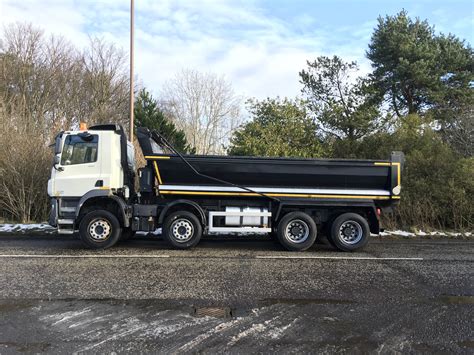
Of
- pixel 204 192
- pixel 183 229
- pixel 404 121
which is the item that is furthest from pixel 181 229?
pixel 404 121

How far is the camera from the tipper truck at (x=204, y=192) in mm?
9492

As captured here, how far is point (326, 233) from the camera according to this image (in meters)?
9.95

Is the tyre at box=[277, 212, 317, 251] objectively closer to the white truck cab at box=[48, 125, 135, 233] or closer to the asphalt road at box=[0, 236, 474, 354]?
the asphalt road at box=[0, 236, 474, 354]

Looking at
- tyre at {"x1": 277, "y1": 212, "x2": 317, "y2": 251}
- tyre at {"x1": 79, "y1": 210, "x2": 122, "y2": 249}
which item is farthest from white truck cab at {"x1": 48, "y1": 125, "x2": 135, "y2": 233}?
tyre at {"x1": 277, "y1": 212, "x2": 317, "y2": 251}

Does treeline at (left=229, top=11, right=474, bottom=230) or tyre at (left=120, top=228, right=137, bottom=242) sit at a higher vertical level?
treeline at (left=229, top=11, right=474, bottom=230)

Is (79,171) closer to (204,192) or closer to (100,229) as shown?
(100,229)

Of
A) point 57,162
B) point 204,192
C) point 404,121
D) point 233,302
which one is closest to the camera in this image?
point 233,302

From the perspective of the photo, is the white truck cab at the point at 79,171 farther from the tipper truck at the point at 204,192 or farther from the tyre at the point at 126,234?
the tyre at the point at 126,234

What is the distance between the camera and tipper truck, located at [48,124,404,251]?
9.49m

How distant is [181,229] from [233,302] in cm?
415

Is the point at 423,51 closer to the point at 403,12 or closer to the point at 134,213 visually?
the point at 403,12

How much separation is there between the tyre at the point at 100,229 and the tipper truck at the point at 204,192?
0.02 meters

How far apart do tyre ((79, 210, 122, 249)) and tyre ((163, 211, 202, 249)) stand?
3.77 ft

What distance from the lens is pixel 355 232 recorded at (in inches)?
386
